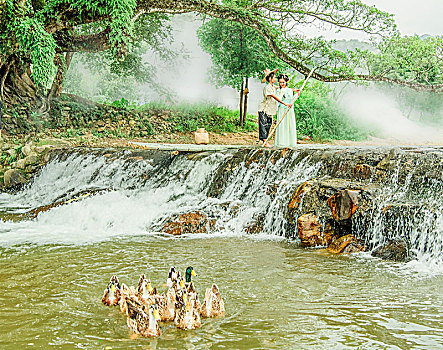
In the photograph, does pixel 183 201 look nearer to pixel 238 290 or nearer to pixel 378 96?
pixel 238 290

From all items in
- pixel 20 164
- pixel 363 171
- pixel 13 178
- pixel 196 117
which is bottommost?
pixel 363 171

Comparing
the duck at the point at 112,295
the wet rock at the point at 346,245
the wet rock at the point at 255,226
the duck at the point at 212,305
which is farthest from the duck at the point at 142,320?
the wet rock at the point at 255,226

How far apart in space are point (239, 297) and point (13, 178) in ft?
27.3

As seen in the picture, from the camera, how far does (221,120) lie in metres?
16.6

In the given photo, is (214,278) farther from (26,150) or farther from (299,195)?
(26,150)

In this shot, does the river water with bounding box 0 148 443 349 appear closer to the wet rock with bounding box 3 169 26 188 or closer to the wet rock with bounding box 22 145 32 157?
the wet rock with bounding box 3 169 26 188

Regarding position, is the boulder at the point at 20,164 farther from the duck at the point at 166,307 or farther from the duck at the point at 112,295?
the duck at the point at 166,307

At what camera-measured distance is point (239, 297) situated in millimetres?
3557

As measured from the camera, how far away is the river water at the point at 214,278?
278cm

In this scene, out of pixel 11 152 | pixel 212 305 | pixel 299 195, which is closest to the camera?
pixel 212 305

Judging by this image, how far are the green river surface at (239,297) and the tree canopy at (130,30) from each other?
663cm

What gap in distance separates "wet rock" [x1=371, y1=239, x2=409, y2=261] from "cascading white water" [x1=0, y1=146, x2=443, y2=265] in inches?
5.2

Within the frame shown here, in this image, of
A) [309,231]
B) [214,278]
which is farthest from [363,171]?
[214,278]

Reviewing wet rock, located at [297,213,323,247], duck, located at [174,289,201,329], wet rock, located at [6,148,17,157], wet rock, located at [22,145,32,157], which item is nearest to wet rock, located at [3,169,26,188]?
wet rock, located at [22,145,32,157]
